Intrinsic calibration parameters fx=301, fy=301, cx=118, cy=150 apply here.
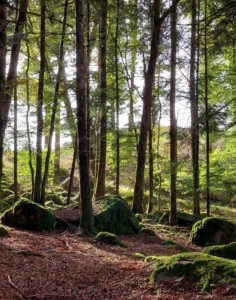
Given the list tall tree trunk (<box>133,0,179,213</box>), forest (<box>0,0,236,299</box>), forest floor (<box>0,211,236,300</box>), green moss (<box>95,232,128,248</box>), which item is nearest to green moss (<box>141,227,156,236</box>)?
forest (<box>0,0,236,299</box>)

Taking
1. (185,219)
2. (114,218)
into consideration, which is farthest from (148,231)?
(185,219)

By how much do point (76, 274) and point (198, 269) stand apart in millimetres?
1959

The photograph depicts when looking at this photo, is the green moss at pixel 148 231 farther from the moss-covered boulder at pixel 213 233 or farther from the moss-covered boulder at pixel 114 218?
the moss-covered boulder at pixel 213 233

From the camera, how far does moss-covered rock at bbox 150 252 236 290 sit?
373cm

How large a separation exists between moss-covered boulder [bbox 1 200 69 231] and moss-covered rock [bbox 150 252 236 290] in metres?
5.20

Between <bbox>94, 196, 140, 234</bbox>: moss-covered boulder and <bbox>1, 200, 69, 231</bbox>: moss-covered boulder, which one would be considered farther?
<bbox>94, 196, 140, 234</bbox>: moss-covered boulder

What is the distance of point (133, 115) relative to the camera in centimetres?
1731

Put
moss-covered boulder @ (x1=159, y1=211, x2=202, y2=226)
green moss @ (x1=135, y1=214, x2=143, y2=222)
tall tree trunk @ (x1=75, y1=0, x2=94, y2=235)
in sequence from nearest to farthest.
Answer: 1. tall tree trunk @ (x1=75, y1=0, x2=94, y2=235)
2. green moss @ (x1=135, y1=214, x2=143, y2=222)
3. moss-covered boulder @ (x1=159, y1=211, x2=202, y2=226)

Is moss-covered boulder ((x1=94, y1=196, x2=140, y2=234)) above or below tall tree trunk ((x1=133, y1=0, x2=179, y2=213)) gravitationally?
below

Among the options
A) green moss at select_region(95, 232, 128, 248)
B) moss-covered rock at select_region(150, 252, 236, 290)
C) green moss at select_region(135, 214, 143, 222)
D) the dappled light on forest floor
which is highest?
moss-covered rock at select_region(150, 252, 236, 290)

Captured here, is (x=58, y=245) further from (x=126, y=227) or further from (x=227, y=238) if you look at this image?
(x=227, y=238)

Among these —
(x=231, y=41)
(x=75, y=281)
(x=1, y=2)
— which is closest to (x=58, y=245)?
(x=75, y=281)

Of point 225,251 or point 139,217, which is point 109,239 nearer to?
A: point 225,251

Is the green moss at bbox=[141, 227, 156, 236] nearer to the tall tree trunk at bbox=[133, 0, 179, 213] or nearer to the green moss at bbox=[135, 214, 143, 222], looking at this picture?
the green moss at bbox=[135, 214, 143, 222]
